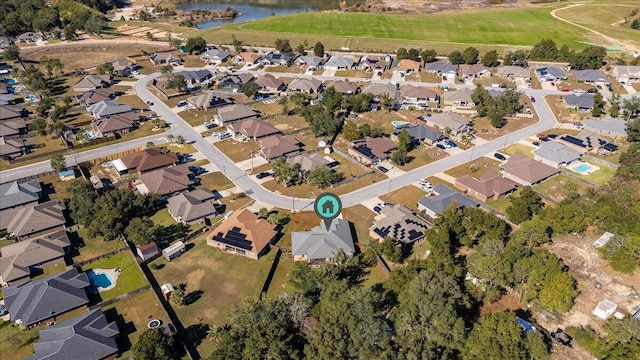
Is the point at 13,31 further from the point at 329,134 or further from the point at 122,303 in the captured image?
the point at 122,303

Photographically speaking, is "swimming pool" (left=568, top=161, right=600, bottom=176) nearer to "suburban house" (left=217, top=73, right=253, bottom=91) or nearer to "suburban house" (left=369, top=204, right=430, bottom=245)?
"suburban house" (left=369, top=204, right=430, bottom=245)

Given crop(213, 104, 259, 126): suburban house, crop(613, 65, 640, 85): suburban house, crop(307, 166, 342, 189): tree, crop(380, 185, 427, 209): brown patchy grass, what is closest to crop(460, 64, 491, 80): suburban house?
crop(613, 65, 640, 85): suburban house

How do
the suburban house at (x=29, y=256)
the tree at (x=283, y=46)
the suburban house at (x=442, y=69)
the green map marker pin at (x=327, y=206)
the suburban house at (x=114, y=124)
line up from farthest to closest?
the tree at (x=283, y=46), the suburban house at (x=442, y=69), the suburban house at (x=114, y=124), the green map marker pin at (x=327, y=206), the suburban house at (x=29, y=256)

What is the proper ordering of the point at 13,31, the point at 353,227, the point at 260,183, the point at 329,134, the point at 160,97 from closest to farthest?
the point at 353,227
the point at 260,183
the point at 329,134
the point at 160,97
the point at 13,31

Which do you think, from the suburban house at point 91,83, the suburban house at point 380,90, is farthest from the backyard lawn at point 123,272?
the suburban house at point 91,83

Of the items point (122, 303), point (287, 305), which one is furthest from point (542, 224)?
point (122, 303)

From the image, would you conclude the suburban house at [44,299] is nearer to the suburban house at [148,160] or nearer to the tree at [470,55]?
the suburban house at [148,160]

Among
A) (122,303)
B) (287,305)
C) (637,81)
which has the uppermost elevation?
(287,305)
